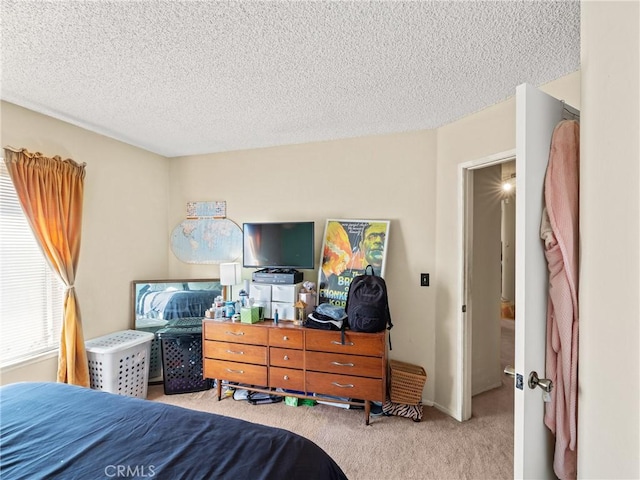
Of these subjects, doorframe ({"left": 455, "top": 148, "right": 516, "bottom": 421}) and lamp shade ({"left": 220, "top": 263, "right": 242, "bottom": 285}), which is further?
lamp shade ({"left": 220, "top": 263, "right": 242, "bottom": 285})

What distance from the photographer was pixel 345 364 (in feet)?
7.55

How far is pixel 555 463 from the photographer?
979 millimetres

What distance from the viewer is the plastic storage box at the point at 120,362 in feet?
7.73

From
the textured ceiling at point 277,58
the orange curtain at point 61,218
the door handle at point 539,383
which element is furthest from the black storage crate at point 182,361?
the door handle at point 539,383

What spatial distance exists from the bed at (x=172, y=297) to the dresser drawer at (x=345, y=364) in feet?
4.47

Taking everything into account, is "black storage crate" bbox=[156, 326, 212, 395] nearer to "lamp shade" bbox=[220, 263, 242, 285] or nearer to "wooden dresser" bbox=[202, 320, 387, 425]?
"wooden dresser" bbox=[202, 320, 387, 425]

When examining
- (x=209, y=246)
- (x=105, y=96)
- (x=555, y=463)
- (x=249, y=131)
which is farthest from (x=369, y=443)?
(x=105, y=96)

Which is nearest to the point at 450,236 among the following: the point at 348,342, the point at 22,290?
the point at 348,342

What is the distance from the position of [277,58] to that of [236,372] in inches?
97.2

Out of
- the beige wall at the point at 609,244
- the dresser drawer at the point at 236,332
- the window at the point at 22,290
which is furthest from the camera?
the dresser drawer at the point at 236,332

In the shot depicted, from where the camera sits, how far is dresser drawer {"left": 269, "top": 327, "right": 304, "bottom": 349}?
7.89 ft

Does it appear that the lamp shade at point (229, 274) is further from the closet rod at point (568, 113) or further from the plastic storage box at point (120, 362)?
the closet rod at point (568, 113)

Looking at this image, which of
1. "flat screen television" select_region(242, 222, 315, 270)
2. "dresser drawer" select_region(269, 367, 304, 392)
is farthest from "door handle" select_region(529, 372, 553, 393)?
"flat screen television" select_region(242, 222, 315, 270)

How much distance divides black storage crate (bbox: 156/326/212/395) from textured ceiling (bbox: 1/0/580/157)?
201cm
